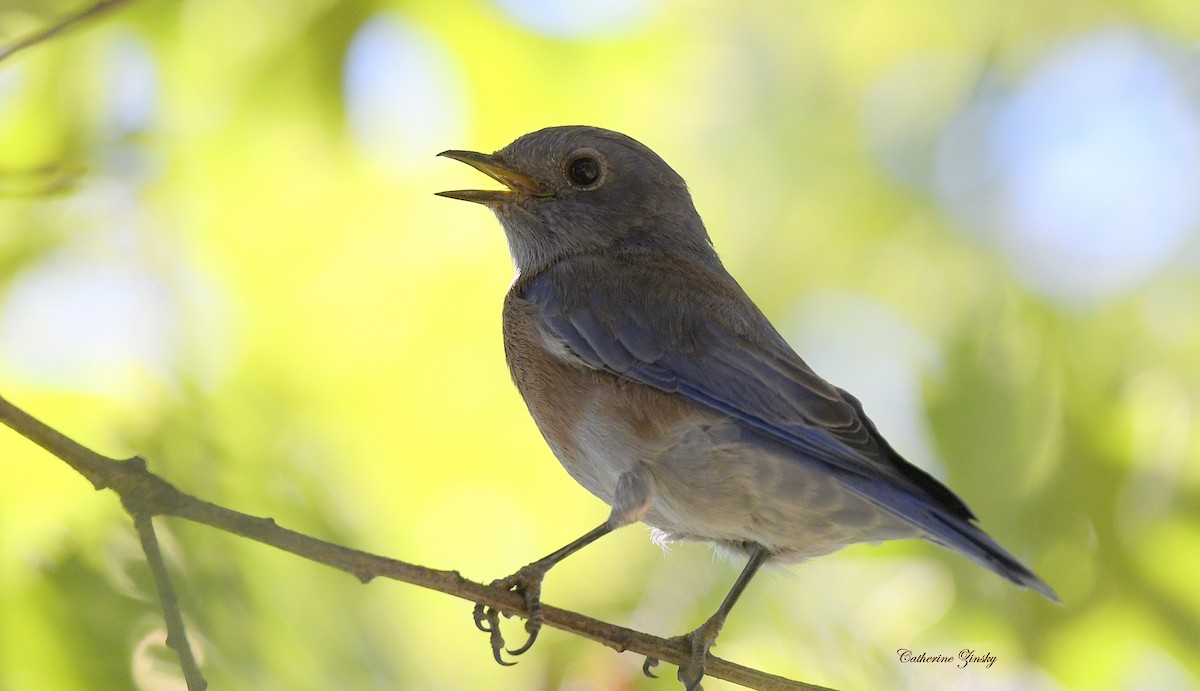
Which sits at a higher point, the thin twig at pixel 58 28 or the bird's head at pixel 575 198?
the bird's head at pixel 575 198

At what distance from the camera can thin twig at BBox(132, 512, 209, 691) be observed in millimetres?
2420

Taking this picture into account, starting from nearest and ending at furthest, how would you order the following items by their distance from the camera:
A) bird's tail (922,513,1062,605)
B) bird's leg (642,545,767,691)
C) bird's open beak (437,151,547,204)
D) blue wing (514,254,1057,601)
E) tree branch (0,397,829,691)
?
1. tree branch (0,397,829,691)
2. bird's tail (922,513,1062,605)
3. blue wing (514,254,1057,601)
4. bird's leg (642,545,767,691)
5. bird's open beak (437,151,547,204)

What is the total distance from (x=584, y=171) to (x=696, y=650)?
1906 millimetres

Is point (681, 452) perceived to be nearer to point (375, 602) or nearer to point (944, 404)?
point (375, 602)

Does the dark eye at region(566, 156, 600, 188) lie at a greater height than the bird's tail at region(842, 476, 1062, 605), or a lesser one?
greater

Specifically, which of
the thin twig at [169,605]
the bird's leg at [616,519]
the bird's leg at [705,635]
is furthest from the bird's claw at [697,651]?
the thin twig at [169,605]

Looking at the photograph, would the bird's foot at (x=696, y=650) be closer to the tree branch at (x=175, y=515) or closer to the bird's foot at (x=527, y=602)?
the bird's foot at (x=527, y=602)

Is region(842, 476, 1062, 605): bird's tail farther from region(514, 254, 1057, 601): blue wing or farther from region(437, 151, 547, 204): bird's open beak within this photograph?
region(437, 151, 547, 204): bird's open beak

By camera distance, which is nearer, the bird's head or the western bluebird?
the western bluebird

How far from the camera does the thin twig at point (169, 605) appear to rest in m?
2.42

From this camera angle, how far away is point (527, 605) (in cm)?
330
